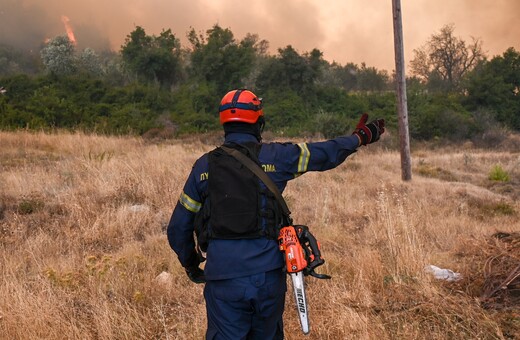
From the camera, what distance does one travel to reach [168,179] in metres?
→ 9.16

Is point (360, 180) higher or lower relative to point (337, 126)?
lower

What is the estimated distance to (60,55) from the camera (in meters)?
36.3

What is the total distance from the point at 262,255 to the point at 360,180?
9244 millimetres

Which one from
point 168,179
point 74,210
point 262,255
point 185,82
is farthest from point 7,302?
point 185,82

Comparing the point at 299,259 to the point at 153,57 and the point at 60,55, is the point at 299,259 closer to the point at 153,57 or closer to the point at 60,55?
the point at 153,57

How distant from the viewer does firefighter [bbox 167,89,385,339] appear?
8.43ft

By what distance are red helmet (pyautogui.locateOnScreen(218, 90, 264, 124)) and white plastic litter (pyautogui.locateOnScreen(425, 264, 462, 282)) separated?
9.78 feet

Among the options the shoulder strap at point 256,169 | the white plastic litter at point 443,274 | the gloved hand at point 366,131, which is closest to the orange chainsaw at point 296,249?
the shoulder strap at point 256,169

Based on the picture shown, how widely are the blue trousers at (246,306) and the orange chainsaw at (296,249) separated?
0.53 feet

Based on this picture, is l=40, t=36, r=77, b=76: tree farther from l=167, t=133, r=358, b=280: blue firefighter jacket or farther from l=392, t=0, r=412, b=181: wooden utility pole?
l=167, t=133, r=358, b=280: blue firefighter jacket

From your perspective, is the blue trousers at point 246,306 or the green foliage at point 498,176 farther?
the green foliage at point 498,176

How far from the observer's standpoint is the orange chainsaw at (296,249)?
2482 millimetres

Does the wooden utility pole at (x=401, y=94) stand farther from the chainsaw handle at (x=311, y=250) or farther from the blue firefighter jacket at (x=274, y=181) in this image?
the chainsaw handle at (x=311, y=250)

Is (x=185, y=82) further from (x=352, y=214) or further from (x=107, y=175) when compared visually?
(x=352, y=214)
